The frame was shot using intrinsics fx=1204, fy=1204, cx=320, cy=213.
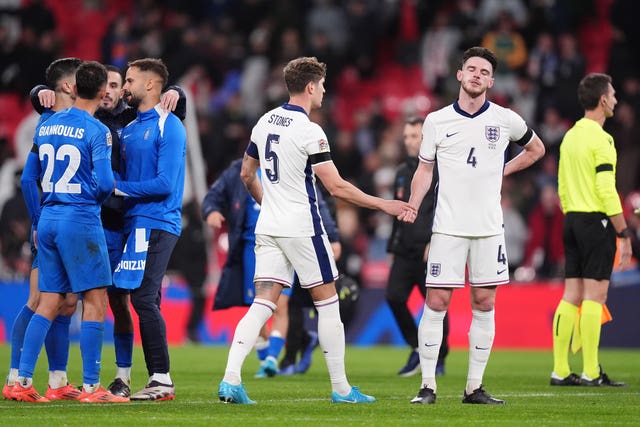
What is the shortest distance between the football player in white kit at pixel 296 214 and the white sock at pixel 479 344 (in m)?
0.97

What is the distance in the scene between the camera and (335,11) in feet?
77.4

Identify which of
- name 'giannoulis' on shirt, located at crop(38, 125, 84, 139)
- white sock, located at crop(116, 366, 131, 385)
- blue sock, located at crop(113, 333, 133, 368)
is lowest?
white sock, located at crop(116, 366, 131, 385)

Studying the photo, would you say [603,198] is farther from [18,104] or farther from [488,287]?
[18,104]

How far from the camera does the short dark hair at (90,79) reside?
876 centimetres

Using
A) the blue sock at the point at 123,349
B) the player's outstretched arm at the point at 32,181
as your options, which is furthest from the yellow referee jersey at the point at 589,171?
the player's outstretched arm at the point at 32,181

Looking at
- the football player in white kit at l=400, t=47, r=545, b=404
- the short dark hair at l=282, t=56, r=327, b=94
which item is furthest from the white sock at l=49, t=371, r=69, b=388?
the short dark hair at l=282, t=56, r=327, b=94

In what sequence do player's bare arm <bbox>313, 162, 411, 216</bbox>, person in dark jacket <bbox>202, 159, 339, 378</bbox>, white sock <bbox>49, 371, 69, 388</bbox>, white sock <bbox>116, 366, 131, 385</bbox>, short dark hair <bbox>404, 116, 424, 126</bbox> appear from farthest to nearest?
short dark hair <bbox>404, 116, 424, 126</bbox>, person in dark jacket <bbox>202, 159, 339, 378</bbox>, white sock <bbox>116, 366, 131, 385</bbox>, white sock <bbox>49, 371, 69, 388</bbox>, player's bare arm <bbox>313, 162, 411, 216</bbox>

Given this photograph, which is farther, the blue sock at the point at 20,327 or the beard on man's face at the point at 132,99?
the blue sock at the point at 20,327

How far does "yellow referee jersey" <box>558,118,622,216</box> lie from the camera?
434 inches

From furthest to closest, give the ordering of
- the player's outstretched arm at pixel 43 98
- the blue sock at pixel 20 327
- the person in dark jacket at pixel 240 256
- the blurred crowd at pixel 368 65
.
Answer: the blurred crowd at pixel 368 65 < the person in dark jacket at pixel 240 256 < the blue sock at pixel 20 327 < the player's outstretched arm at pixel 43 98

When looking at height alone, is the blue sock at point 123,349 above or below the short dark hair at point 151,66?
below

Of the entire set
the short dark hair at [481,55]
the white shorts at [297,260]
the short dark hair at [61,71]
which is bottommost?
the white shorts at [297,260]

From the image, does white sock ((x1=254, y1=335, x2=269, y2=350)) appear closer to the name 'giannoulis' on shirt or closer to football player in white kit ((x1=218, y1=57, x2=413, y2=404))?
football player in white kit ((x1=218, y1=57, x2=413, y2=404))

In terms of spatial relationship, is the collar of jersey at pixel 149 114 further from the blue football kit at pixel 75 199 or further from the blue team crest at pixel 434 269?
the blue team crest at pixel 434 269
